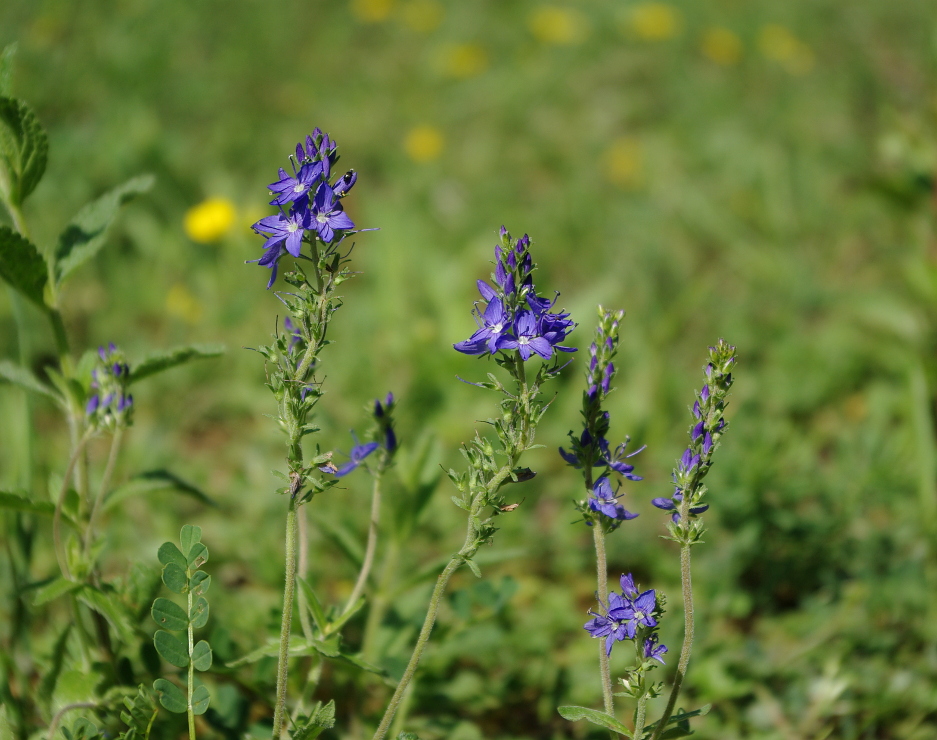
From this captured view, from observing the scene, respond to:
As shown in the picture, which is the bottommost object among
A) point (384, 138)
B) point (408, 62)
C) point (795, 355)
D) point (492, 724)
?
point (492, 724)

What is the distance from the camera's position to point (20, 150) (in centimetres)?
229

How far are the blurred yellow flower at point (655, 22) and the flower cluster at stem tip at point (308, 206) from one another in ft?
22.2

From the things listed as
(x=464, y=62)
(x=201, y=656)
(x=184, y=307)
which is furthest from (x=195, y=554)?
(x=464, y=62)

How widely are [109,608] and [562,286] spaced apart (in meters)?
3.79

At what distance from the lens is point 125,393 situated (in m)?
2.34

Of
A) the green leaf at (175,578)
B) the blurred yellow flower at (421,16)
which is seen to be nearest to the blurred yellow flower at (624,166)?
the blurred yellow flower at (421,16)

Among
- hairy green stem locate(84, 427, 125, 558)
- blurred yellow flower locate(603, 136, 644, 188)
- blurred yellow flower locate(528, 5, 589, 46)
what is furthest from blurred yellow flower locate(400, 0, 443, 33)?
hairy green stem locate(84, 427, 125, 558)

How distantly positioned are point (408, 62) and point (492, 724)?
6.61 metres

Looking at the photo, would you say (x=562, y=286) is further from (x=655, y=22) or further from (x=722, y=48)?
(x=655, y=22)

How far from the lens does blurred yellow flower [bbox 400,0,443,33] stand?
26.8 feet

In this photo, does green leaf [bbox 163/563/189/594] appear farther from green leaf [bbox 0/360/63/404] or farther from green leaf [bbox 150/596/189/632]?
green leaf [bbox 0/360/63/404]

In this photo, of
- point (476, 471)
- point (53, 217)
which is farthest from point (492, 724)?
point (53, 217)

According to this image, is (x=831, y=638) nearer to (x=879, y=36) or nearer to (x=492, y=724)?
(x=492, y=724)

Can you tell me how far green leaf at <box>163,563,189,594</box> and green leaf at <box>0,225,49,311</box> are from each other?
910 millimetres
